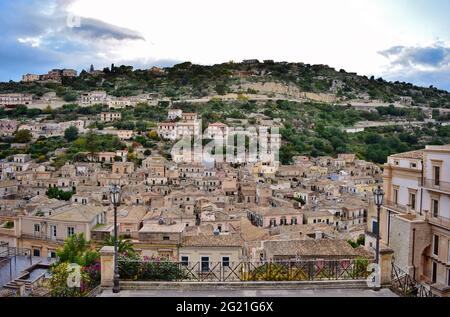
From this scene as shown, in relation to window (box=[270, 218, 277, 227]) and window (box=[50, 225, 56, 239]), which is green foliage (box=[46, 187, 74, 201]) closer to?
window (box=[270, 218, 277, 227])

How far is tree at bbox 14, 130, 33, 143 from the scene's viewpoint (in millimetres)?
50906

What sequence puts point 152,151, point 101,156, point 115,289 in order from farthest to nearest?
point 152,151, point 101,156, point 115,289

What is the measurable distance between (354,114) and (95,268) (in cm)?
6780

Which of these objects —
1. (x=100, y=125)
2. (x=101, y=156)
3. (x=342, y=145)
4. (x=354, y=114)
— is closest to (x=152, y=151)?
(x=101, y=156)

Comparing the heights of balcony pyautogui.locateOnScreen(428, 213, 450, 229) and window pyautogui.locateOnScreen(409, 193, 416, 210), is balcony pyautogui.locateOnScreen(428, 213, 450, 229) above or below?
below

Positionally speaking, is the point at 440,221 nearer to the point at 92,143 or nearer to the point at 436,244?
the point at 436,244

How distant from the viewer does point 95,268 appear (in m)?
6.09

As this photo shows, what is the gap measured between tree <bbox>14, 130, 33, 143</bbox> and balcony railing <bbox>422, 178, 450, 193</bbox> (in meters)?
47.9

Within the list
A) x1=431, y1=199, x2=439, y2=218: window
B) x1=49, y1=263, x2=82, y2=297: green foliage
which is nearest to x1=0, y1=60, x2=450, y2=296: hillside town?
x1=431, y1=199, x2=439, y2=218: window

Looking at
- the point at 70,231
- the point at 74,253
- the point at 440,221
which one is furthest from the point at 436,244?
the point at 70,231

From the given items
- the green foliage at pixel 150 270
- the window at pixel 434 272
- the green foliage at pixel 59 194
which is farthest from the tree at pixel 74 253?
the green foliage at pixel 59 194

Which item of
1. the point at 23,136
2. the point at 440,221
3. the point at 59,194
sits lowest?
the point at 59,194

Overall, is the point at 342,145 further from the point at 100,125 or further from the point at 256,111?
the point at 100,125

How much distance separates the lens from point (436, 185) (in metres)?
10.5
